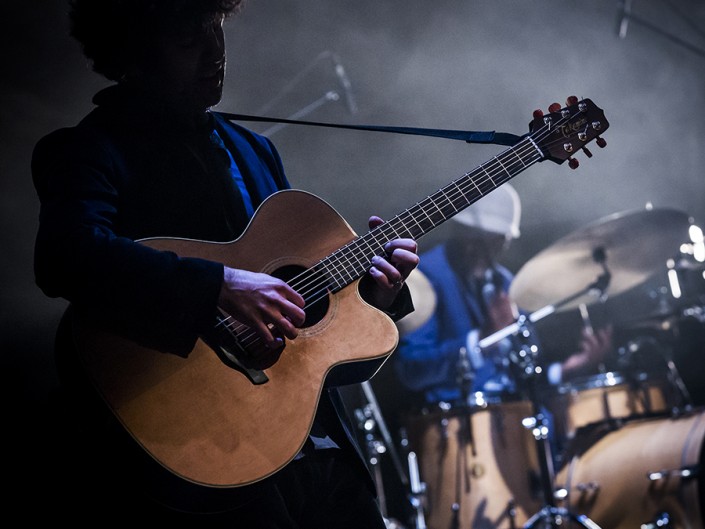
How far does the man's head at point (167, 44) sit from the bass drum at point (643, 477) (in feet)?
11.7

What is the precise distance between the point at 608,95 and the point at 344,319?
5.87m

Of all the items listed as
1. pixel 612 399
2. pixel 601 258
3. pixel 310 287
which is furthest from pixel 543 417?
pixel 310 287

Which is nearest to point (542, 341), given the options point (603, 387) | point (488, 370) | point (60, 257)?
point (488, 370)

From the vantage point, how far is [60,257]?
62.1 inches

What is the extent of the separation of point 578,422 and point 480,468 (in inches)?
32.0

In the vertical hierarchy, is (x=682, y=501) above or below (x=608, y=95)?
below

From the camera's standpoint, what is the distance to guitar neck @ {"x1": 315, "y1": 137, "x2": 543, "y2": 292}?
188 cm

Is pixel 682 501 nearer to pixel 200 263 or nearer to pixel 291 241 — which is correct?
pixel 291 241

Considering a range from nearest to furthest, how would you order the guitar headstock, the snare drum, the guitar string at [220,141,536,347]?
1. the guitar string at [220,141,536,347]
2. the guitar headstock
3. the snare drum

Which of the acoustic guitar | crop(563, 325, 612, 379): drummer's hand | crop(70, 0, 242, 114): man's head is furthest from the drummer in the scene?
crop(70, 0, 242, 114): man's head

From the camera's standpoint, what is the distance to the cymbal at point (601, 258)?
A: 4.55 metres

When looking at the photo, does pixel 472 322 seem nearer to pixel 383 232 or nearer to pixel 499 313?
pixel 499 313

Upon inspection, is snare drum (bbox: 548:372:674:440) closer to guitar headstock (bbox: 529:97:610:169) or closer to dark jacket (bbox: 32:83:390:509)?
guitar headstock (bbox: 529:97:610:169)

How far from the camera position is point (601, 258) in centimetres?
479
